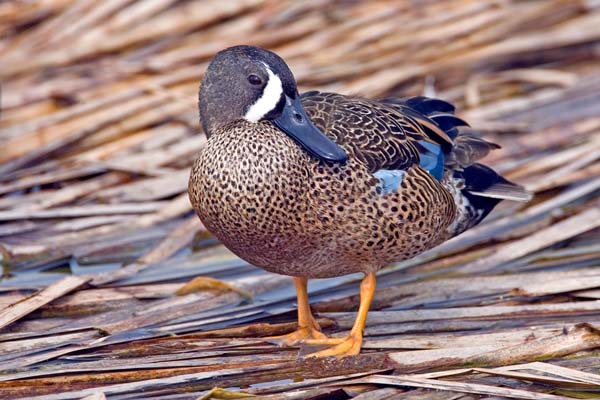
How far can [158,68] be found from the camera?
259 inches

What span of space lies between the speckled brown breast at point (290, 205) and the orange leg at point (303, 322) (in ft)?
0.96

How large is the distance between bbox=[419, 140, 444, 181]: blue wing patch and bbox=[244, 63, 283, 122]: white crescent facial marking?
0.69m

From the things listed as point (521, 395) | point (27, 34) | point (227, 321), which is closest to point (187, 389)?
point (227, 321)

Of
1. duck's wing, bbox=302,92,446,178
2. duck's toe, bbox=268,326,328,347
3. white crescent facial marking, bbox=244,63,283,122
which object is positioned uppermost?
white crescent facial marking, bbox=244,63,283,122

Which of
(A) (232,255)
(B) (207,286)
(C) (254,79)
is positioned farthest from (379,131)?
(A) (232,255)

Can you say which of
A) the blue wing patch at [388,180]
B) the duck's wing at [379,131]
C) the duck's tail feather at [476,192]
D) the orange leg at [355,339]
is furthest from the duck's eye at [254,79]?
the duck's tail feather at [476,192]

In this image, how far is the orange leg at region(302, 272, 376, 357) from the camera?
4.26m

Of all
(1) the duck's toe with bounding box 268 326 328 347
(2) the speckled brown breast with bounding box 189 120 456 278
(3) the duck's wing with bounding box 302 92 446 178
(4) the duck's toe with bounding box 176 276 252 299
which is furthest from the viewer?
(4) the duck's toe with bounding box 176 276 252 299

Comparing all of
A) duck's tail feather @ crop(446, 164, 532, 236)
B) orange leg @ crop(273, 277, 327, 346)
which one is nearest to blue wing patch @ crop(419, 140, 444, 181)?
duck's tail feather @ crop(446, 164, 532, 236)

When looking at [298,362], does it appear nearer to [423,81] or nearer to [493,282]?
[493,282]

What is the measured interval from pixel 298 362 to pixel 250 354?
20cm

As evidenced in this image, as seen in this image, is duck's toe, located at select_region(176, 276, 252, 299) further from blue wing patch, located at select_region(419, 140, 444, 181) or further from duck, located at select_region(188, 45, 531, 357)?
blue wing patch, located at select_region(419, 140, 444, 181)

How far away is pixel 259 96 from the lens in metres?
4.12

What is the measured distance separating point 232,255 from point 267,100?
4.32ft
